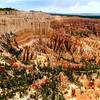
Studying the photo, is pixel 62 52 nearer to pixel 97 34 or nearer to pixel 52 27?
pixel 52 27

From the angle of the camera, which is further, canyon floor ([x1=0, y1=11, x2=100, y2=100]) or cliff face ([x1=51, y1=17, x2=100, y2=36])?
cliff face ([x1=51, y1=17, x2=100, y2=36])

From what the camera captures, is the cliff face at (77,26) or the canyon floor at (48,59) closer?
the canyon floor at (48,59)

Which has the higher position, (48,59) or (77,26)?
(77,26)

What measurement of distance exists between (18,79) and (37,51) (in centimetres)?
2091

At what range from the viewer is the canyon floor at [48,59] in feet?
289

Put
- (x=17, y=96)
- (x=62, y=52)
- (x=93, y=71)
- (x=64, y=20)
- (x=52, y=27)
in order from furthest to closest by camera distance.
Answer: (x=64, y=20), (x=52, y=27), (x=62, y=52), (x=93, y=71), (x=17, y=96)

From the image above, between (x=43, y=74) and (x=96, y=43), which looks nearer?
(x=43, y=74)

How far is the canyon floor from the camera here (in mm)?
88000

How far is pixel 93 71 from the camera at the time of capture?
106m

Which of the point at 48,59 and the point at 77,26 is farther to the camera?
the point at 77,26

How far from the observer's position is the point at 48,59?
10662cm

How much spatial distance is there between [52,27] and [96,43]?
12337 millimetres

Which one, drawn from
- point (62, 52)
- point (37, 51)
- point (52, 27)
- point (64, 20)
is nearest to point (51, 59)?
point (37, 51)

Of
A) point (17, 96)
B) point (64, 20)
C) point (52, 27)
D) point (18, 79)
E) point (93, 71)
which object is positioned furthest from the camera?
point (64, 20)
